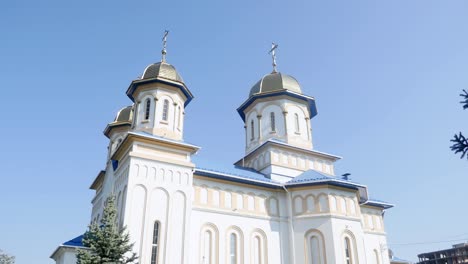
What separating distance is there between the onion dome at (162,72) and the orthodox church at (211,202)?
56 millimetres

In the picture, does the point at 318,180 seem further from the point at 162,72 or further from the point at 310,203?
the point at 162,72

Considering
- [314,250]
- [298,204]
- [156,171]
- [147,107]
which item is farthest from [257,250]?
[147,107]

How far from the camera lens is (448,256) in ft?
232

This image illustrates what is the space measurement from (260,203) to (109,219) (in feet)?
27.6

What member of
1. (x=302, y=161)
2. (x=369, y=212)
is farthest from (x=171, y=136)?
(x=369, y=212)

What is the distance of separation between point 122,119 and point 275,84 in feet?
35.5

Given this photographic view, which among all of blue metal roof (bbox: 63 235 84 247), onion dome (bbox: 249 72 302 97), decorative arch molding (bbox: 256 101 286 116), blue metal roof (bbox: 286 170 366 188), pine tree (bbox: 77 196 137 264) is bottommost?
pine tree (bbox: 77 196 137 264)

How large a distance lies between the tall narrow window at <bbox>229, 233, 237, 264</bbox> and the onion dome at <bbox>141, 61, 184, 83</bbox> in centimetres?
846

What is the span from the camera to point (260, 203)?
19.7 m

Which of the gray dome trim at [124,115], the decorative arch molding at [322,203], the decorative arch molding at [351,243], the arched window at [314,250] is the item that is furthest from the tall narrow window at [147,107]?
the decorative arch molding at [351,243]

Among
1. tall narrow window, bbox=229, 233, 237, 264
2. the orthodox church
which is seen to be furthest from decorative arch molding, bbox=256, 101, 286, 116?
tall narrow window, bbox=229, 233, 237, 264

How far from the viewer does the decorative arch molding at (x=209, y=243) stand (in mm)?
17234

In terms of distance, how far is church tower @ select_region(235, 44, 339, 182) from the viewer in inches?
896

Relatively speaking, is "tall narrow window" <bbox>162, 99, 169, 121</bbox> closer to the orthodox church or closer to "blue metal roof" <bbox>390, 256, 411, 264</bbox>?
the orthodox church
